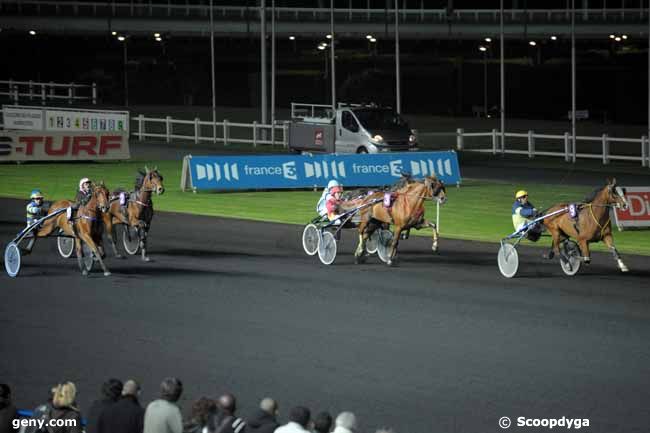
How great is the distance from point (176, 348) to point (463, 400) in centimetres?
441

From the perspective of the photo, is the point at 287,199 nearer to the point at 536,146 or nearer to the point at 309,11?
the point at 536,146

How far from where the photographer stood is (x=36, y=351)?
55.4 feet

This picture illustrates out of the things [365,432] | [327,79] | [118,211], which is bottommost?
[365,432]

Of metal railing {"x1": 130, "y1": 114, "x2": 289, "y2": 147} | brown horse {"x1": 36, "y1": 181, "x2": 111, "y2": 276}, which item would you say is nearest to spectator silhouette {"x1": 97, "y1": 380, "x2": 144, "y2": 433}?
brown horse {"x1": 36, "y1": 181, "x2": 111, "y2": 276}

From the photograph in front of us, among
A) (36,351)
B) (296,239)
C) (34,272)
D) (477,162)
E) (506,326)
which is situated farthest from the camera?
(477,162)

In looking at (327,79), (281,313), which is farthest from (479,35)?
(281,313)

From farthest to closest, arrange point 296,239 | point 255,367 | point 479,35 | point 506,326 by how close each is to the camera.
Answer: point 479,35 < point 296,239 < point 506,326 < point 255,367

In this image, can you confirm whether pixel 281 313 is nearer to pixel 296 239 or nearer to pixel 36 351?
pixel 36 351

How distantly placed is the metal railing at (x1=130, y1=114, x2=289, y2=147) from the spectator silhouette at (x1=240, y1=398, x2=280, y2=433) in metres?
40.9

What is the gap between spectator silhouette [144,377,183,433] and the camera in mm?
10133

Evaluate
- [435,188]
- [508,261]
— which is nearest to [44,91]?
[435,188]

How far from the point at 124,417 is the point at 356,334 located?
24.9ft

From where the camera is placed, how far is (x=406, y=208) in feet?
75.0

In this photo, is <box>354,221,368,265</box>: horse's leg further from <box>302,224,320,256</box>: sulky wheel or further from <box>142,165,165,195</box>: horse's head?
<box>142,165,165,195</box>: horse's head
